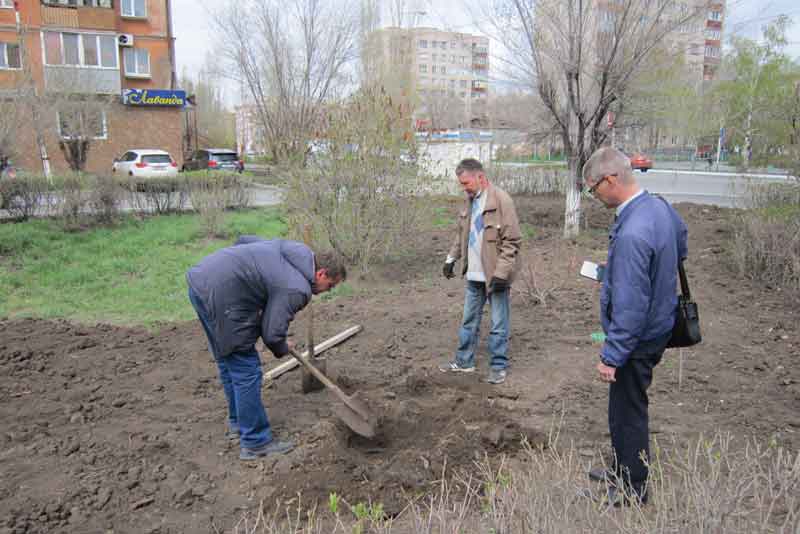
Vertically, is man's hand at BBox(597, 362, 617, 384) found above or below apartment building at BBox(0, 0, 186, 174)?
below

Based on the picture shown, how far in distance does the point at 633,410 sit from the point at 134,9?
3322 cm

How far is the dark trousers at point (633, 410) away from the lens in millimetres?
2877

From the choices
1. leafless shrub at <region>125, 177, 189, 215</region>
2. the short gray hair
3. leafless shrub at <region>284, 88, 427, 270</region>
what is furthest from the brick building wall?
the short gray hair

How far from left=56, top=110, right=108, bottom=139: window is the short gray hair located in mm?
24396

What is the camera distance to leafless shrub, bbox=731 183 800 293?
22.2 feet

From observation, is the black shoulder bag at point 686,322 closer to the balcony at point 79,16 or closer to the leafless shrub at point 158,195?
the leafless shrub at point 158,195

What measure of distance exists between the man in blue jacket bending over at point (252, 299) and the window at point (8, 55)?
29679 mm

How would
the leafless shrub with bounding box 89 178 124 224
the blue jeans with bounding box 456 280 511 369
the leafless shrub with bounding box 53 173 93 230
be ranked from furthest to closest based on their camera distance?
the leafless shrub with bounding box 89 178 124 224 → the leafless shrub with bounding box 53 173 93 230 → the blue jeans with bounding box 456 280 511 369

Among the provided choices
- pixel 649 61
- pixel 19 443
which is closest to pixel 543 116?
pixel 649 61

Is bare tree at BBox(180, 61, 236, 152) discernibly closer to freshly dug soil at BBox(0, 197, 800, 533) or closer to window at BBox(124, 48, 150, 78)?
window at BBox(124, 48, 150, 78)

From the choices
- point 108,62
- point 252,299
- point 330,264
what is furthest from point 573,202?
point 108,62

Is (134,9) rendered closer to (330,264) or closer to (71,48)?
(71,48)

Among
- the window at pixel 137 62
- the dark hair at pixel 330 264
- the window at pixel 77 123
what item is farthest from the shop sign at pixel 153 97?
the dark hair at pixel 330 264

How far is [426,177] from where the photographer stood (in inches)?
332
